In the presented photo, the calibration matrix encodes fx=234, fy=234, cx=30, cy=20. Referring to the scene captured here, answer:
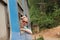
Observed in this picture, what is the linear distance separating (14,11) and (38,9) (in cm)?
2402

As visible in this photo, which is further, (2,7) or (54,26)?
(54,26)

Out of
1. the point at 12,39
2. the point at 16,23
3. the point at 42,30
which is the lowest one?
the point at 42,30

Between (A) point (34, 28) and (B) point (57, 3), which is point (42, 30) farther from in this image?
(B) point (57, 3)

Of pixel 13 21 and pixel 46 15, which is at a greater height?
pixel 13 21

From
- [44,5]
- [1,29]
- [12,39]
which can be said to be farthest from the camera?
[44,5]

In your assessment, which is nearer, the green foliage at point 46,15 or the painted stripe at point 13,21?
the painted stripe at point 13,21

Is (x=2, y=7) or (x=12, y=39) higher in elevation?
(x=2, y=7)

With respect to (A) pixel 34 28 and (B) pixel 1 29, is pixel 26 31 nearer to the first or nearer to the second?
(B) pixel 1 29

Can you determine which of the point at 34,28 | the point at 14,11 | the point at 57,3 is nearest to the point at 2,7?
the point at 14,11

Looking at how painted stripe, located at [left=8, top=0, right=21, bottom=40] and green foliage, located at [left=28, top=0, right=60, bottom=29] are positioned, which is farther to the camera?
green foliage, located at [left=28, top=0, right=60, bottom=29]

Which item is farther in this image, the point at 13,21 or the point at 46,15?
the point at 46,15

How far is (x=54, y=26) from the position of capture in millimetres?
25469

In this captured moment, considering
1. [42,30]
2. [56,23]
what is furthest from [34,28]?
[56,23]

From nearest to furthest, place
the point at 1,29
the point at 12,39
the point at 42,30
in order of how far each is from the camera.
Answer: the point at 12,39 < the point at 1,29 < the point at 42,30
